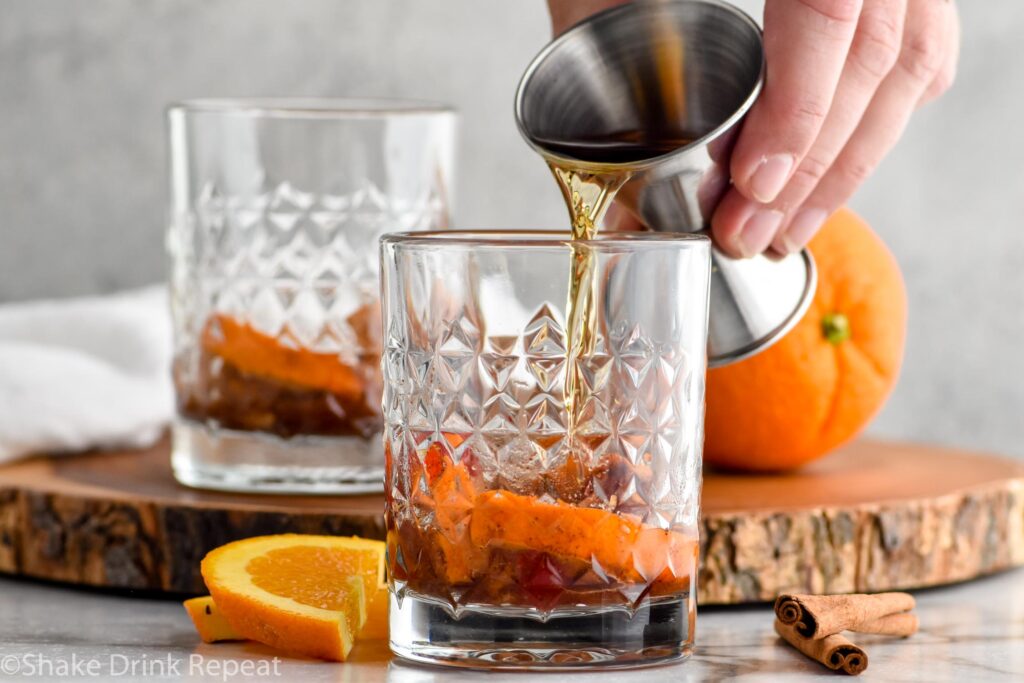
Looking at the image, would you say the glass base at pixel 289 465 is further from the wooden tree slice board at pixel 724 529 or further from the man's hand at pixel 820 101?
the man's hand at pixel 820 101

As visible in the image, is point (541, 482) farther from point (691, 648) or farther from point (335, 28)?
point (335, 28)

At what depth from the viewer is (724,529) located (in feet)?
3.53

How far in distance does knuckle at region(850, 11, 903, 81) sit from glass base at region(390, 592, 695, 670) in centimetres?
43

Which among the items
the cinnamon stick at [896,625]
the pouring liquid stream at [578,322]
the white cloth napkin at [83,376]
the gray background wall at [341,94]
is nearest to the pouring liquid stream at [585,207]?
the pouring liquid stream at [578,322]

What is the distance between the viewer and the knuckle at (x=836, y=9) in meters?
0.94

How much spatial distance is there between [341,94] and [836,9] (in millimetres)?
1235

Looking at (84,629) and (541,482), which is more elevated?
(541,482)

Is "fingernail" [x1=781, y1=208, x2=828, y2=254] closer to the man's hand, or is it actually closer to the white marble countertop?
the man's hand

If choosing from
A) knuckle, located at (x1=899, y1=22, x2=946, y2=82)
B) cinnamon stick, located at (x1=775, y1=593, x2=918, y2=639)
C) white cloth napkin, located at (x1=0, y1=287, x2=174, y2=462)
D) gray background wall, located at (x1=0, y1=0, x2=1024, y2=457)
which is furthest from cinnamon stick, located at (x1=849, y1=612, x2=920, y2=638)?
gray background wall, located at (x1=0, y1=0, x2=1024, y2=457)

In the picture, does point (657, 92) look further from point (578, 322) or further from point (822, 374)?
point (822, 374)

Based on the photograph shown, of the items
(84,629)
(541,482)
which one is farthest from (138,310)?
(541,482)

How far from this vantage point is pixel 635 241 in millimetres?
819

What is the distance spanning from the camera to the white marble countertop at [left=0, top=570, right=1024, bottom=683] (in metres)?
0.87

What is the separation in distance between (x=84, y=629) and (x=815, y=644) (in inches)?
20.3
